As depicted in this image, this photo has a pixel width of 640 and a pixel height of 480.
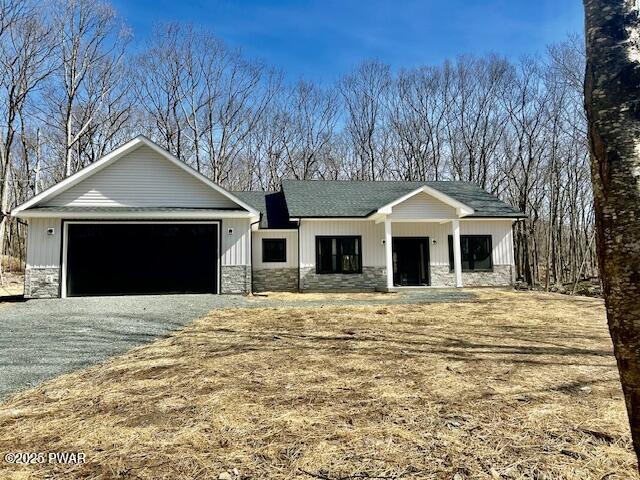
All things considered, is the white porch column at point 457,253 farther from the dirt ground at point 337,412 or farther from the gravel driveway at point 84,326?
the dirt ground at point 337,412

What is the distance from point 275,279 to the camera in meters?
14.7

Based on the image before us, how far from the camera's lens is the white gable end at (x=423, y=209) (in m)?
14.4

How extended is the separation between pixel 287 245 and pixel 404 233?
15.9 feet

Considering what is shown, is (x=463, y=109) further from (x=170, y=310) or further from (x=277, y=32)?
(x=170, y=310)

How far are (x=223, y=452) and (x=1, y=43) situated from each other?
23.2 m

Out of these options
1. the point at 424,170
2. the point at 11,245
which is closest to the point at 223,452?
the point at 424,170

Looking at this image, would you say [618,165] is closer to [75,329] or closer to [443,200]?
[75,329]

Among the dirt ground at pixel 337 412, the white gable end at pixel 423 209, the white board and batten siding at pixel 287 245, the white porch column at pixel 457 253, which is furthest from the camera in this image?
the white board and batten siding at pixel 287 245

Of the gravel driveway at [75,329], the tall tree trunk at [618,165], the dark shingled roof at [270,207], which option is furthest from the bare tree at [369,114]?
the tall tree trunk at [618,165]

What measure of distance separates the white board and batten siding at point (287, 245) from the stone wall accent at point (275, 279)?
0.61 ft

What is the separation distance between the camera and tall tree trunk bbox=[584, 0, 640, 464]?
1275mm

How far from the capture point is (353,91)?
95.0 ft

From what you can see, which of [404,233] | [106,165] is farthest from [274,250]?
[106,165]

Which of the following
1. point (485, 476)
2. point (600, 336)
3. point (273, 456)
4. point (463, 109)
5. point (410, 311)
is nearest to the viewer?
point (485, 476)
